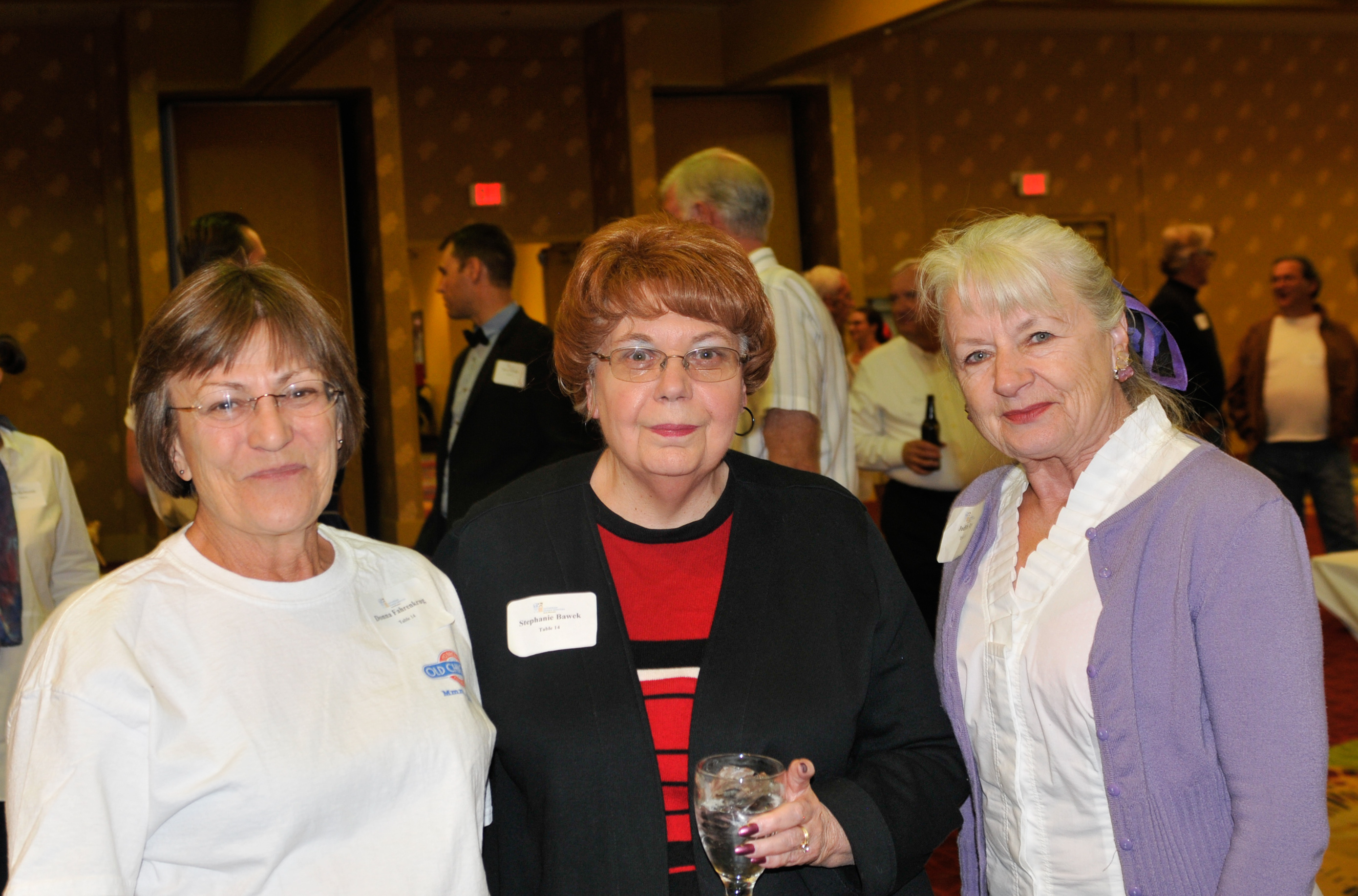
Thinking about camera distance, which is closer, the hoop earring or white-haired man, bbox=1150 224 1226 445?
the hoop earring

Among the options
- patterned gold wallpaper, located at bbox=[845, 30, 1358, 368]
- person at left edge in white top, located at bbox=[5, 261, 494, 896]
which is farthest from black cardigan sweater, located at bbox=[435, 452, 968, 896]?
patterned gold wallpaper, located at bbox=[845, 30, 1358, 368]

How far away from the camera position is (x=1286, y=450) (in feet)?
19.1

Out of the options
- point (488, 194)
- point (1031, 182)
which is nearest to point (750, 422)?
point (488, 194)

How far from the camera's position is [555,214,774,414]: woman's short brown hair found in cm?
174

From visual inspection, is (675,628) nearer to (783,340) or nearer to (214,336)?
(214,336)

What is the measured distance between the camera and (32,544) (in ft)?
9.70

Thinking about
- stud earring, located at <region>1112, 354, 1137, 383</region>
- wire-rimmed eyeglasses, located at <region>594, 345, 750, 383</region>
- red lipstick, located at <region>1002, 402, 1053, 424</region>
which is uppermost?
wire-rimmed eyeglasses, located at <region>594, 345, 750, 383</region>

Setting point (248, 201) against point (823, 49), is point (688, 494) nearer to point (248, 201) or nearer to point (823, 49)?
point (823, 49)

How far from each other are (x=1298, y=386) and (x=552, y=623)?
5147mm

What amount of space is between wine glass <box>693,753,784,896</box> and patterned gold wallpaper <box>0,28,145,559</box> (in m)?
9.37

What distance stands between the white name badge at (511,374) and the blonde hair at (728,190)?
0.90 m

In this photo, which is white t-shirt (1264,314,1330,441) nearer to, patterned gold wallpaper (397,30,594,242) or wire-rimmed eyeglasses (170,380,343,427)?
wire-rimmed eyeglasses (170,380,343,427)

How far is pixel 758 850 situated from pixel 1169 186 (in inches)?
499

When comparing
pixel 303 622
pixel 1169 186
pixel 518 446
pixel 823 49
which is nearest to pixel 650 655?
pixel 303 622
